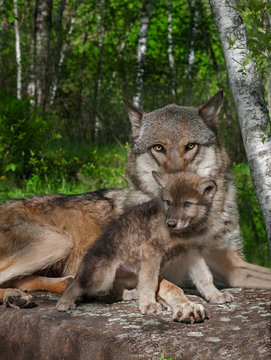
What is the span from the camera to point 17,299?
348 cm

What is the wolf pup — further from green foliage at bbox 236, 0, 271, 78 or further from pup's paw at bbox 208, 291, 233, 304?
green foliage at bbox 236, 0, 271, 78

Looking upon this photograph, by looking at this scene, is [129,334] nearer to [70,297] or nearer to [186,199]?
[70,297]

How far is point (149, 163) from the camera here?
4.38 m

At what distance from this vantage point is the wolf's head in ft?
13.7

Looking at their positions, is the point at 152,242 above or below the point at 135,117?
below

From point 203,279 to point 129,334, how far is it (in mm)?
981

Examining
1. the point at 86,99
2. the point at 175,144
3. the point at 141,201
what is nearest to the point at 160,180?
the point at 175,144

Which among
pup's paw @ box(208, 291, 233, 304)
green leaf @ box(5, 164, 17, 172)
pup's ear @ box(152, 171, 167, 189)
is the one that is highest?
green leaf @ box(5, 164, 17, 172)

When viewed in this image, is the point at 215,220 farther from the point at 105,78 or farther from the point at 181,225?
the point at 105,78

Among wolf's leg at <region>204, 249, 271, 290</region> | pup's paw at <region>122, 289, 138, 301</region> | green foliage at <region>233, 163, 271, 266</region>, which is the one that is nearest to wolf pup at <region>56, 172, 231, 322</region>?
pup's paw at <region>122, 289, 138, 301</region>

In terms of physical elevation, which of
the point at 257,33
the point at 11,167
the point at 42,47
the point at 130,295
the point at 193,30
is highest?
the point at 193,30

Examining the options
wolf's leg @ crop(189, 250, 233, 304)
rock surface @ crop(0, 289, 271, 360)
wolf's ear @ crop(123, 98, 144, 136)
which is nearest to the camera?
rock surface @ crop(0, 289, 271, 360)

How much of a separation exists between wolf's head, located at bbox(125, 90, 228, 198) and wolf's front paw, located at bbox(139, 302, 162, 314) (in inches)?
47.9

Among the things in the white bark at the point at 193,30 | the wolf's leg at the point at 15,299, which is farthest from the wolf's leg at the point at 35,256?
the white bark at the point at 193,30
